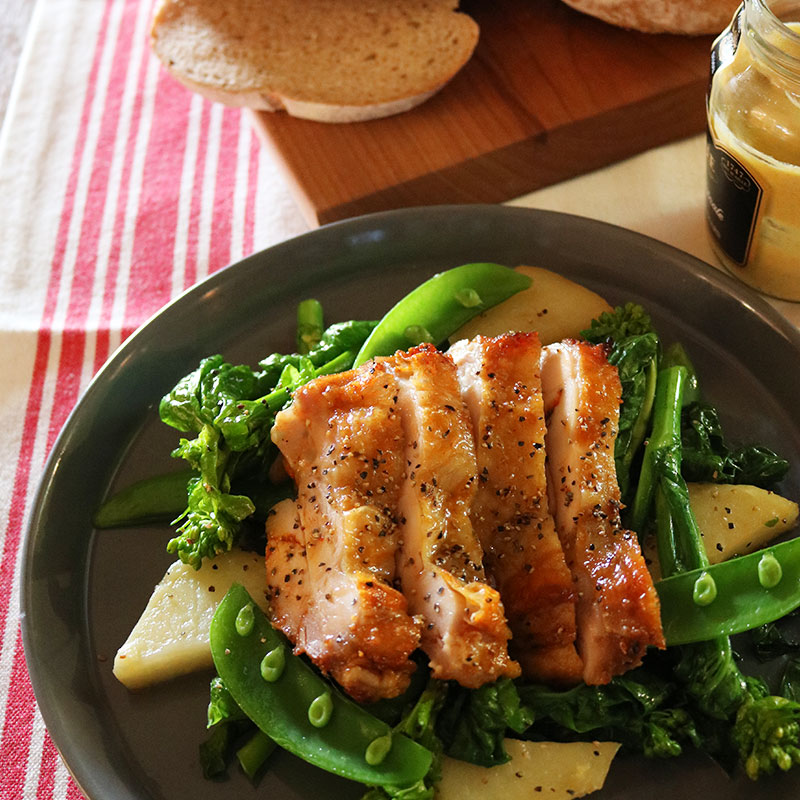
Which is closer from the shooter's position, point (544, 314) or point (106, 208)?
point (544, 314)

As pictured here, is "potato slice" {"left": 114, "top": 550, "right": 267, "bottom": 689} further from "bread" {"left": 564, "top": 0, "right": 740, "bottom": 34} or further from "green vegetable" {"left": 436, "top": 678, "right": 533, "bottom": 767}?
"bread" {"left": 564, "top": 0, "right": 740, "bottom": 34}

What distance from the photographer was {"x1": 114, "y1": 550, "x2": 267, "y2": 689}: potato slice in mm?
2850

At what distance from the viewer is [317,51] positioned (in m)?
4.59

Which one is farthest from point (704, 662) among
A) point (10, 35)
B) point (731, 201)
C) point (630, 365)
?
point (10, 35)

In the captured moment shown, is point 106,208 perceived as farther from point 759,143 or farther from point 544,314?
point 759,143

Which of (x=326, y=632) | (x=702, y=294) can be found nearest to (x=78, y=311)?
(x=326, y=632)

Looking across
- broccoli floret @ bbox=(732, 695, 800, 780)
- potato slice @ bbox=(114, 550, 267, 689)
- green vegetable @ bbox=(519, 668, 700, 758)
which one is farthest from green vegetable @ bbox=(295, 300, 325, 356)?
broccoli floret @ bbox=(732, 695, 800, 780)

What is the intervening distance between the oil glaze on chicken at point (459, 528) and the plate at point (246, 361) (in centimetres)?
40

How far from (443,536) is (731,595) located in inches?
33.8

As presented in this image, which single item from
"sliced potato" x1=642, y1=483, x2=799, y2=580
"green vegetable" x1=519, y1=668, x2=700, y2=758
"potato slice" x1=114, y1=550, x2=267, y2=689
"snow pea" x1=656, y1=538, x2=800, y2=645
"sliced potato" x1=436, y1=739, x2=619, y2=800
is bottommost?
"sliced potato" x1=436, y1=739, x2=619, y2=800

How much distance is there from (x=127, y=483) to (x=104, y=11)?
3888mm

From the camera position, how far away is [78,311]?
172 inches

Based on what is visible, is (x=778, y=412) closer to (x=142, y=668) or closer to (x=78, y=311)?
→ (x=142, y=668)

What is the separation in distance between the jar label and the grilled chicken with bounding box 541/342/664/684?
0.92m
